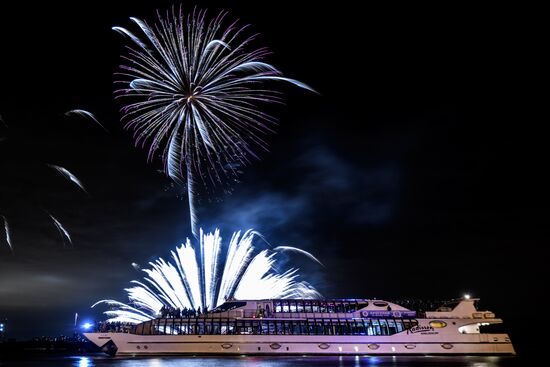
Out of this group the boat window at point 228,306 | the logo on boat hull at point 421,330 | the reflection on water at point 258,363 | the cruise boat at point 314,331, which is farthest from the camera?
the logo on boat hull at point 421,330

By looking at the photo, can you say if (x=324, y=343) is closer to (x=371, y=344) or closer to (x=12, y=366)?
(x=371, y=344)

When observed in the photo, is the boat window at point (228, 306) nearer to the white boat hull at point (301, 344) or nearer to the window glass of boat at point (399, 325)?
the white boat hull at point (301, 344)

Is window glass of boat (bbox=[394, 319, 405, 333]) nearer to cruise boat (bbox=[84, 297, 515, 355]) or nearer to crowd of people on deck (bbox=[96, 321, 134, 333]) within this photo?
cruise boat (bbox=[84, 297, 515, 355])

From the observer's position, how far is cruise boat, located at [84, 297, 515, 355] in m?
48.4

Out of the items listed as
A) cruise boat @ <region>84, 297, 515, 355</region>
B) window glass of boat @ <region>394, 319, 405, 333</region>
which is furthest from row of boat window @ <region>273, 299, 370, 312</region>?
window glass of boat @ <region>394, 319, 405, 333</region>

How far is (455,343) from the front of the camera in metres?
52.0

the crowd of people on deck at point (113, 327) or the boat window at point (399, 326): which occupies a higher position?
the crowd of people on deck at point (113, 327)

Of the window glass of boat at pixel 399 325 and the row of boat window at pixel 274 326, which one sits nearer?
the row of boat window at pixel 274 326

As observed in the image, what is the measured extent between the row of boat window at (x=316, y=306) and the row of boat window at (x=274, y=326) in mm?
1675

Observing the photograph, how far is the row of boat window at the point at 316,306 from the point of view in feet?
173

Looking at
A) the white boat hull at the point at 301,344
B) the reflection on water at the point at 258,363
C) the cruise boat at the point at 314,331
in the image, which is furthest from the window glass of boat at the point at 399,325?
the reflection on water at the point at 258,363

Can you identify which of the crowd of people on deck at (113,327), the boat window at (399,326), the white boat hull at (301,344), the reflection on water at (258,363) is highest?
the crowd of people on deck at (113,327)

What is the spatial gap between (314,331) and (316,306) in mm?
3492

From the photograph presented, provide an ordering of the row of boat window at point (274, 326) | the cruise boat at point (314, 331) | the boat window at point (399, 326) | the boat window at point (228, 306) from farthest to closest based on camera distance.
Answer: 1. the boat window at point (399, 326)
2. the boat window at point (228, 306)
3. the row of boat window at point (274, 326)
4. the cruise boat at point (314, 331)
